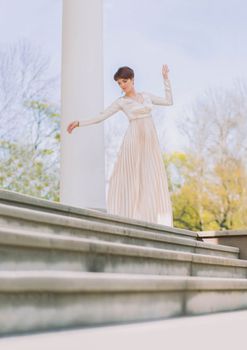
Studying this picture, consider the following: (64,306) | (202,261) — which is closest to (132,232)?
(202,261)

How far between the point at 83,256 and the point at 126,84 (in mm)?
5042

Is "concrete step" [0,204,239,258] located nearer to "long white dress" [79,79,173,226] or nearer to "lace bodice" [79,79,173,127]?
"long white dress" [79,79,173,226]

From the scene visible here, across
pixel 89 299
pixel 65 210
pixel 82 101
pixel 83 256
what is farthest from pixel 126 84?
pixel 89 299

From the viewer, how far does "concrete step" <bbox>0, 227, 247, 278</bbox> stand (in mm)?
2996

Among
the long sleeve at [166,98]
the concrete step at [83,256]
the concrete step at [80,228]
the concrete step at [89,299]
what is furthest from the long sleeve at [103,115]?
the concrete step at [89,299]

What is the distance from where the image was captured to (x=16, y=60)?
23.6m

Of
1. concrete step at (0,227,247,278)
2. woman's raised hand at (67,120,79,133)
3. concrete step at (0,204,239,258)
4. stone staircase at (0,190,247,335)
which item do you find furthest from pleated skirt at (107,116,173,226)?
concrete step at (0,227,247,278)

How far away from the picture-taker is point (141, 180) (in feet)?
26.5

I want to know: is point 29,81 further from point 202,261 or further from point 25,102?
point 202,261

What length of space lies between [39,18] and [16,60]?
5428 mm

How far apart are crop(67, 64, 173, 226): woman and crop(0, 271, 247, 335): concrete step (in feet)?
12.8

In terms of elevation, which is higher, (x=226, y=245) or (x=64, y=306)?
(x=226, y=245)

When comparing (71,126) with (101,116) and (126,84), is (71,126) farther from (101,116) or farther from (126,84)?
(126,84)

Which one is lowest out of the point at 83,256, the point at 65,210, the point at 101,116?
the point at 83,256
